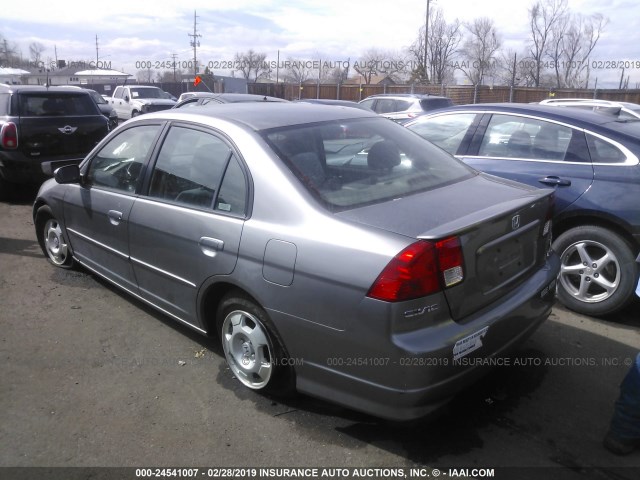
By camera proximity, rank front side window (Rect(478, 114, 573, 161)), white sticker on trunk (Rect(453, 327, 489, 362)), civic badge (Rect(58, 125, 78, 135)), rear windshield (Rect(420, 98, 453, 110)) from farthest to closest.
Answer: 1. rear windshield (Rect(420, 98, 453, 110))
2. civic badge (Rect(58, 125, 78, 135))
3. front side window (Rect(478, 114, 573, 161))
4. white sticker on trunk (Rect(453, 327, 489, 362))

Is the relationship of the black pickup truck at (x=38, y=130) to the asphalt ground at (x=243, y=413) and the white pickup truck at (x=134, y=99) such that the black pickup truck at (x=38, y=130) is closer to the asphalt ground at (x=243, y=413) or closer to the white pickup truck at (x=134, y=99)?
the asphalt ground at (x=243, y=413)

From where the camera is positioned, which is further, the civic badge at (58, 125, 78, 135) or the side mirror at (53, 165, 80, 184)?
the civic badge at (58, 125, 78, 135)

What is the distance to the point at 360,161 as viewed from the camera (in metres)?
3.28

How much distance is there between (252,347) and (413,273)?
3.89 feet

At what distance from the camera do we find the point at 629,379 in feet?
8.60

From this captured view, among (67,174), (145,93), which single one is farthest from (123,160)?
(145,93)

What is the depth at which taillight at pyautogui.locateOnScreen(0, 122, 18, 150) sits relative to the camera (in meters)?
7.84

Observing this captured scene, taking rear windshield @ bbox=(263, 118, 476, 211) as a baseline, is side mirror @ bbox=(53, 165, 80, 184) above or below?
below

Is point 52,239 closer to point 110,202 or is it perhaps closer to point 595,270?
point 110,202

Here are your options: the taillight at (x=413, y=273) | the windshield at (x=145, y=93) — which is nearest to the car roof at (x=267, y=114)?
the taillight at (x=413, y=273)

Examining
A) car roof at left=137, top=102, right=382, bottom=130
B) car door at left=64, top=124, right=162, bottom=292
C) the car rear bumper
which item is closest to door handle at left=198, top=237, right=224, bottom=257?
car roof at left=137, top=102, right=382, bottom=130

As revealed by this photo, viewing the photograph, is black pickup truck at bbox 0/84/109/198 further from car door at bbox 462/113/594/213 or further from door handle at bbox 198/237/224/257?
car door at bbox 462/113/594/213

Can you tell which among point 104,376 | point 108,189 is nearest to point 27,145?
point 108,189

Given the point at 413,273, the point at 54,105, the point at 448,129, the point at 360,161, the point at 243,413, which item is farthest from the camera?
the point at 54,105
